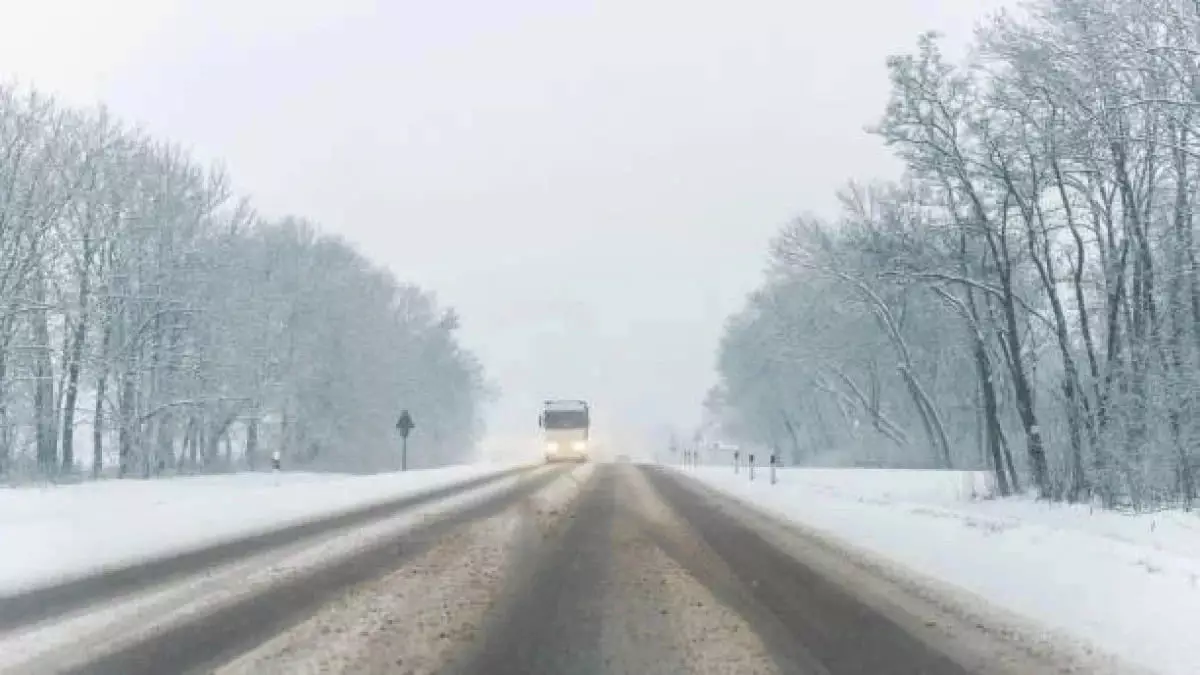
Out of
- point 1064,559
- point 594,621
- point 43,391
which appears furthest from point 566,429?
point 594,621

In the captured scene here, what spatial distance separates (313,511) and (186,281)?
2544 cm

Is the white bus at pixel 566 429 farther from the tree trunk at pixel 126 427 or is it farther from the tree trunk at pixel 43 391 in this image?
the tree trunk at pixel 43 391

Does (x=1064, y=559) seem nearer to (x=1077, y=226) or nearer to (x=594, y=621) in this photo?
(x=594, y=621)

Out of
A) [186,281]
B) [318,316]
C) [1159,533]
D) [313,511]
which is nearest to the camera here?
[1159,533]

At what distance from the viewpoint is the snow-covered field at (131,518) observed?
40.3 ft

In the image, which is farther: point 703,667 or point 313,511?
point 313,511

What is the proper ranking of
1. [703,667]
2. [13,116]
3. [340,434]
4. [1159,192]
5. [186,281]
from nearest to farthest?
[703,667] < [1159,192] < [13,116] < [186,281] < [340,434]

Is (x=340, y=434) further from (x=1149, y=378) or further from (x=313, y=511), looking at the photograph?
(x=1149, y=378)

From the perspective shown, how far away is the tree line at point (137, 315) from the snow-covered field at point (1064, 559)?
26.1 m

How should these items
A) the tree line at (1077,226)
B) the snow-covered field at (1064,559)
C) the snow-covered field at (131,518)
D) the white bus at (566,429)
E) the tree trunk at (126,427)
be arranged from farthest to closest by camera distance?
the white bus at (566,429)
the tree trunk at (126,427)
the tree line at (1077,226)
the snow-covered field at (131,518)
the snow-covered field at (1064,559)

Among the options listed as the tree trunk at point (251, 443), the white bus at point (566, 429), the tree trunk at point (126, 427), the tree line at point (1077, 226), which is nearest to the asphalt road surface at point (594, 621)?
the tree line at point (1077, 226)

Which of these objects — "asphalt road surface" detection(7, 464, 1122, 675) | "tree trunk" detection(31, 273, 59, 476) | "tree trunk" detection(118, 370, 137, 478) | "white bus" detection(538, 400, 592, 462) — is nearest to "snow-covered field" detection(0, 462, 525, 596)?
"asphalt road surface" detection(7, 464, 1122, 675)

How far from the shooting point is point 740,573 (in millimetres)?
10906

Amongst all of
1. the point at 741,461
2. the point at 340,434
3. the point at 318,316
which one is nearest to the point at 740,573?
the point at 318,316
